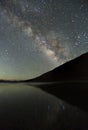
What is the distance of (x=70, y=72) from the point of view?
5881 inches

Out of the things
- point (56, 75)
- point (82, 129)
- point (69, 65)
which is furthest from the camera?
point (69, 65)

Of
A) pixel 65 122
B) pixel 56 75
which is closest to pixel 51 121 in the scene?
pixel 65 122

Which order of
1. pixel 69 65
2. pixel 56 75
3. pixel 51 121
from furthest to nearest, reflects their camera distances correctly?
1. pixel 69 65
2. pixel 56 75
3. pixel 51 121

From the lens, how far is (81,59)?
155750 millimetres

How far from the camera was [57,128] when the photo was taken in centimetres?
614

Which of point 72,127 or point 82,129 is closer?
point 82,129

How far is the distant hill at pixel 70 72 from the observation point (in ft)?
463

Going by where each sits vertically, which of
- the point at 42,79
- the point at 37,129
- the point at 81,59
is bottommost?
the point at 37,129

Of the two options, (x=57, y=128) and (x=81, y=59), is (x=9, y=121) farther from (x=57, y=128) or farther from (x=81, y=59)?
(x=81, y=59)

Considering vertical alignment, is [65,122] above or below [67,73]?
below

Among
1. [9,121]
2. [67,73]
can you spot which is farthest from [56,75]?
[9,121]

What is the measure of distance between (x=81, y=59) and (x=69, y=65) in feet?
30.4

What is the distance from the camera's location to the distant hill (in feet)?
463

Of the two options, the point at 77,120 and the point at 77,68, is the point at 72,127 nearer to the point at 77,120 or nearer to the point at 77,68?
the point at 77,120
